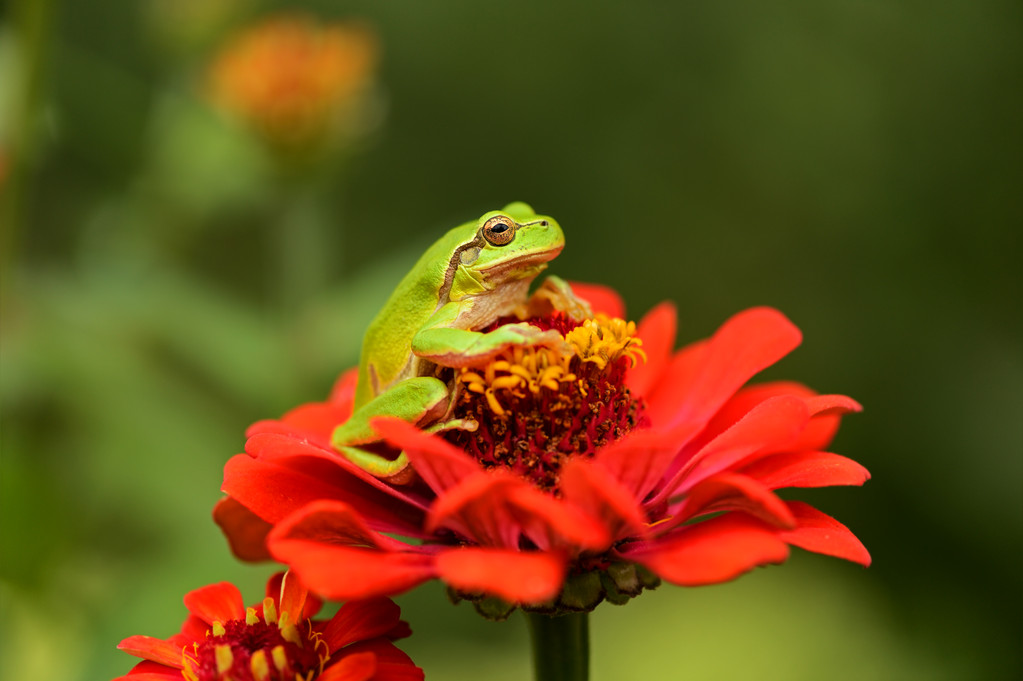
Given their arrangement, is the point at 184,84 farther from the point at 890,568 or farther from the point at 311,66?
the point at 890,568

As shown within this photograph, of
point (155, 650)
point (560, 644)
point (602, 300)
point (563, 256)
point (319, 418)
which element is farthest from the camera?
point (563, 256)

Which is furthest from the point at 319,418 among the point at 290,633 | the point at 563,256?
the point at 563,256

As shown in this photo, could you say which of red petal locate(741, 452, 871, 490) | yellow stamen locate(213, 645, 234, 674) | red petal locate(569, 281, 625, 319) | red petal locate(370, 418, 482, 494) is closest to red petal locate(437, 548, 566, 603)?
red petal locate(370, 418, 482, 494)

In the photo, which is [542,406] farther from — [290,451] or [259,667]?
[259,667]

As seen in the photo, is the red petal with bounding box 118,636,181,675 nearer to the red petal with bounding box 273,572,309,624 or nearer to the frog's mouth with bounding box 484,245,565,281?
the red petal with bounding box 273,572,309,624

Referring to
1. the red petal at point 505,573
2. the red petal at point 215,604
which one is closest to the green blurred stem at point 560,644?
the red petal at point 505,573

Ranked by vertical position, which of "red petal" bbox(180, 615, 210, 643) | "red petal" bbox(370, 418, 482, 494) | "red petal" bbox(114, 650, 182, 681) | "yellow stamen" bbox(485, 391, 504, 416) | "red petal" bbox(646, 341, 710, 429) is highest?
"red petal" bbox(646, 341, 710, 429)
